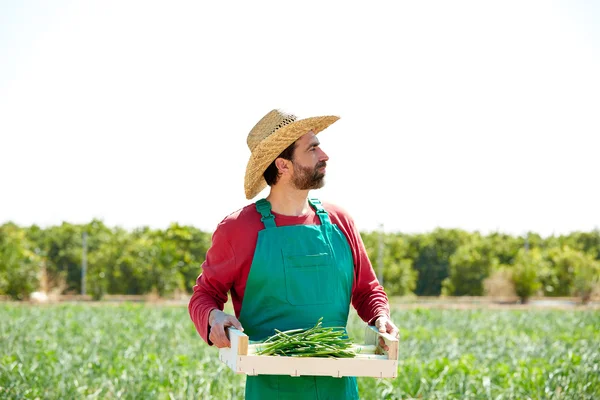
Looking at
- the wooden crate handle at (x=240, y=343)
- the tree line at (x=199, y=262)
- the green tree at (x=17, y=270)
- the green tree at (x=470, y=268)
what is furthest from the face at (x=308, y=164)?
the green tree at (x=470, y=268)

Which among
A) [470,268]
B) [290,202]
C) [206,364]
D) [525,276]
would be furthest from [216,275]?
[470,268]

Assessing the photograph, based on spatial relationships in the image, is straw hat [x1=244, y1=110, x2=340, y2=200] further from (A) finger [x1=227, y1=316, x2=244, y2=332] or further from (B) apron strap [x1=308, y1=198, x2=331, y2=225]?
(A) finger [x1=227, y1=316, x2=244, y2=332]

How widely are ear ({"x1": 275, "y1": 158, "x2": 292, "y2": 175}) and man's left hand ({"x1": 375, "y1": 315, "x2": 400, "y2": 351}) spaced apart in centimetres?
60

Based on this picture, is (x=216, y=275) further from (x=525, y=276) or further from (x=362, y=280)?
(x=525, y=276)

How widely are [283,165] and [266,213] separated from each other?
183 millimetres

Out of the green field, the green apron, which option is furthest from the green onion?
the green field

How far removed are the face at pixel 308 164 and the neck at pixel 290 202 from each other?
44mm

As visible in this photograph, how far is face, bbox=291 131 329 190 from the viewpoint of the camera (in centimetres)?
252

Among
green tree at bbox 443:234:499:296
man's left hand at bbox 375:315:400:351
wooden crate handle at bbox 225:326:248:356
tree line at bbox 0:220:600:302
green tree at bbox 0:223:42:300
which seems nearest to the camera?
wooden crate handle at bbox 225:326:248:356

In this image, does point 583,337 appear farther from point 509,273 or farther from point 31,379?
point 509,273

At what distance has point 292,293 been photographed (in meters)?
2.45

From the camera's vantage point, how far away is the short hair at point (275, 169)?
2.57 m

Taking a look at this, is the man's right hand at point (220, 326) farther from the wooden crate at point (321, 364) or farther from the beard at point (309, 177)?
the beard at point (309, 177)

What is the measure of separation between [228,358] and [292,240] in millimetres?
447
